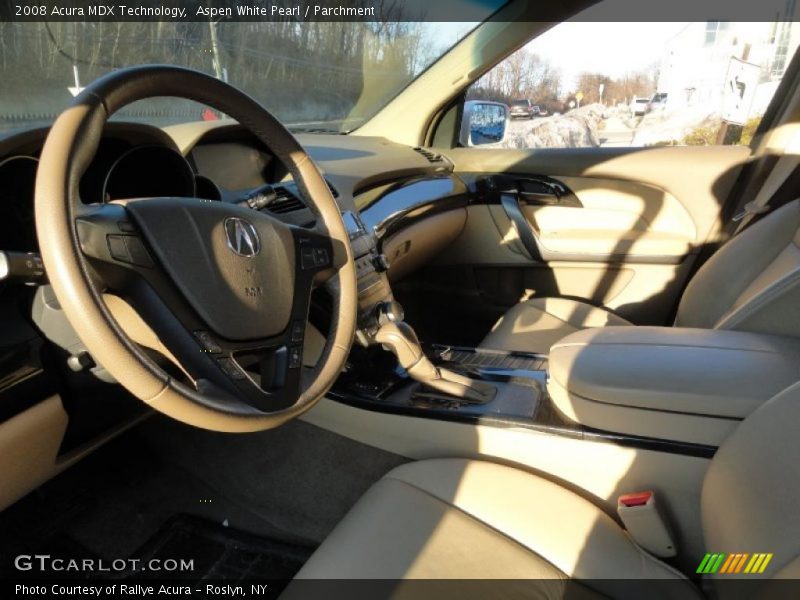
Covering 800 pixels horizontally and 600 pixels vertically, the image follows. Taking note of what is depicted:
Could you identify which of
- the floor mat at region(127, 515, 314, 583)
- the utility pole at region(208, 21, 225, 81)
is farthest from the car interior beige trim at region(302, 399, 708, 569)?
the utility pole at region(208, 21, 225, 81)

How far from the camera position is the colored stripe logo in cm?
83

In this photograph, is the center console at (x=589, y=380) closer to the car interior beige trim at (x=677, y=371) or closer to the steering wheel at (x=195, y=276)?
the car interior beige trim at (x=677, y=371)

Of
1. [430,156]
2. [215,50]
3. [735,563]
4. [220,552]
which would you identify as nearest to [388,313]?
[220,552]

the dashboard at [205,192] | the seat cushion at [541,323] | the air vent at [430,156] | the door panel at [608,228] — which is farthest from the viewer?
the air vent at [430,156]

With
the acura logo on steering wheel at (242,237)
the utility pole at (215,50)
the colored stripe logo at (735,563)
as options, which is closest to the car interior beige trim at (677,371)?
the colored stripe logo at (735,563)

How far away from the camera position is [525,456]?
1285 millimetres

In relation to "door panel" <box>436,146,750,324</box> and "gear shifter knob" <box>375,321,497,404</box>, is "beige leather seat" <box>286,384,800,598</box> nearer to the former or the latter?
"gear shifter knob" <box>375,321,497,404</box>

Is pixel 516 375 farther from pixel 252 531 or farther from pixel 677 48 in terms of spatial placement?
pixel 677 48

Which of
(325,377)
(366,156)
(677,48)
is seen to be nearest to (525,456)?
(325,377)

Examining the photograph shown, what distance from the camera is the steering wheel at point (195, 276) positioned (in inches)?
31.9

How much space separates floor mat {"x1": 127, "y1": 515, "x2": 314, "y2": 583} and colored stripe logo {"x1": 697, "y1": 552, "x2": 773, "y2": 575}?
89 cm

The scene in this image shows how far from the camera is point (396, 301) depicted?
1769 millimetres

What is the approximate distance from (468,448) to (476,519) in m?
0.21

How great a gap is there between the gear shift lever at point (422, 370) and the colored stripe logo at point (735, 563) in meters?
0.54
